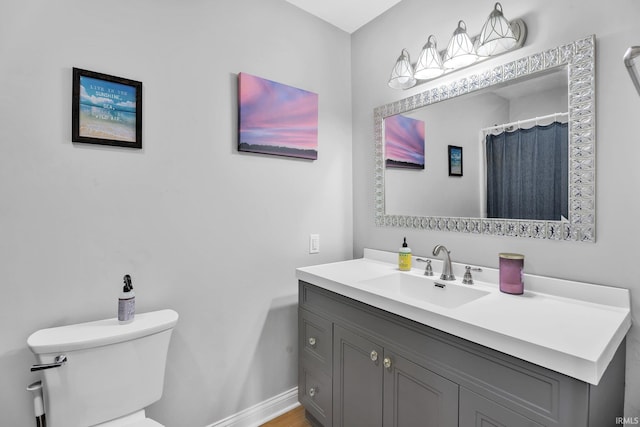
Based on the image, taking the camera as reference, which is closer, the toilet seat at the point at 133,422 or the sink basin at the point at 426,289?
the toilet seat at the point at 133,422

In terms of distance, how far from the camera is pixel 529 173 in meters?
1.35

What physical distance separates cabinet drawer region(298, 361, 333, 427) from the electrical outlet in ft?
2.16

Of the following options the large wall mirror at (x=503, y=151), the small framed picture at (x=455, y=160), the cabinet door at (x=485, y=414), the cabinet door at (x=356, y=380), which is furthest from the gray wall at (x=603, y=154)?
the cabinet door at (x=356, y=380)

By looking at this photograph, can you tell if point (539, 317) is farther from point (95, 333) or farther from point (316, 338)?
point (95, 333)

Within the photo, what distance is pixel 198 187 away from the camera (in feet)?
5.19

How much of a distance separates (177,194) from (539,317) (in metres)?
1.56

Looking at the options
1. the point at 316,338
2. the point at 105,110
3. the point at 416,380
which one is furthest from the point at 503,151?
the point at 105,110

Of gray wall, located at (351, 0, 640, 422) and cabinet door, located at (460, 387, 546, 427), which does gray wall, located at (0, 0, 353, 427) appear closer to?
gray wall, located at (351, 0, 640, 422)

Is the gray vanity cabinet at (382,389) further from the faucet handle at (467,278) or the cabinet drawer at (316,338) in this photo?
the faucet handle at (467,278)

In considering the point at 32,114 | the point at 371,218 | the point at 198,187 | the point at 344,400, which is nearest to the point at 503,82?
the point at 371,218

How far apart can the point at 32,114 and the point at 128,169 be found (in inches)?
14.3

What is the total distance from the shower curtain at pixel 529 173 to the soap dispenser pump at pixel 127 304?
5.34ft

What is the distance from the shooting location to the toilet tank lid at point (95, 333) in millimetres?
1088

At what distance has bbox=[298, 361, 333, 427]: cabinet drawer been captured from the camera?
1567 mm
